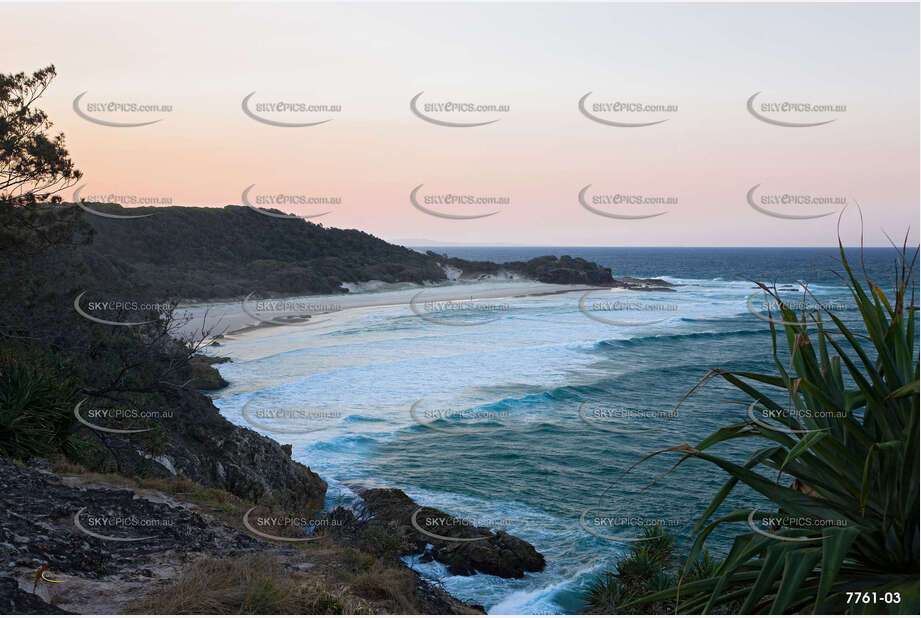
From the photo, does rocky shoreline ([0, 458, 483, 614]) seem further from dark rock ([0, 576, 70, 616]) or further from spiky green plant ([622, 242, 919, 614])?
spiky green plant ([622, 242, 919, 614])

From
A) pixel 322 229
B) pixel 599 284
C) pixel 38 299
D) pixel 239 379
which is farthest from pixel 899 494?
pixel 322 229

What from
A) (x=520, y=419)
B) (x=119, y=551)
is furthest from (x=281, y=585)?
(x=520, y=419)

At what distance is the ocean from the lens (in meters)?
11.7

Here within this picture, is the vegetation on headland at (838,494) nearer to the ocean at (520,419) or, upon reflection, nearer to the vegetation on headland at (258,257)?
the ocean at (520,419)

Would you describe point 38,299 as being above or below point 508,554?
above

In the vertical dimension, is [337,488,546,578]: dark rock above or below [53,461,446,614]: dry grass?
below

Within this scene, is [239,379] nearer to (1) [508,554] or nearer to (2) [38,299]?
(2) [38,299]

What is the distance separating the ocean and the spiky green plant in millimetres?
681

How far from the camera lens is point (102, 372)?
1126cm

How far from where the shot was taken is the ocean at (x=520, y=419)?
11711mm

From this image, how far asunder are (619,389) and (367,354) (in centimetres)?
1121

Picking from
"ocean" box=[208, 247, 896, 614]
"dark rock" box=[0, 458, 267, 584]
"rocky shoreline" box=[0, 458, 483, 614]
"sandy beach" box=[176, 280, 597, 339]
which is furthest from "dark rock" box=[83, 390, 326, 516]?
"sandy beach" box=[176, 280, 597, 339]

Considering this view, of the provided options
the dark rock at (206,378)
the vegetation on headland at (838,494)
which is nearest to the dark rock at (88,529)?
Answer: the vegetation on headland at (838,494)

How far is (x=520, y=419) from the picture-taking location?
778 inches
